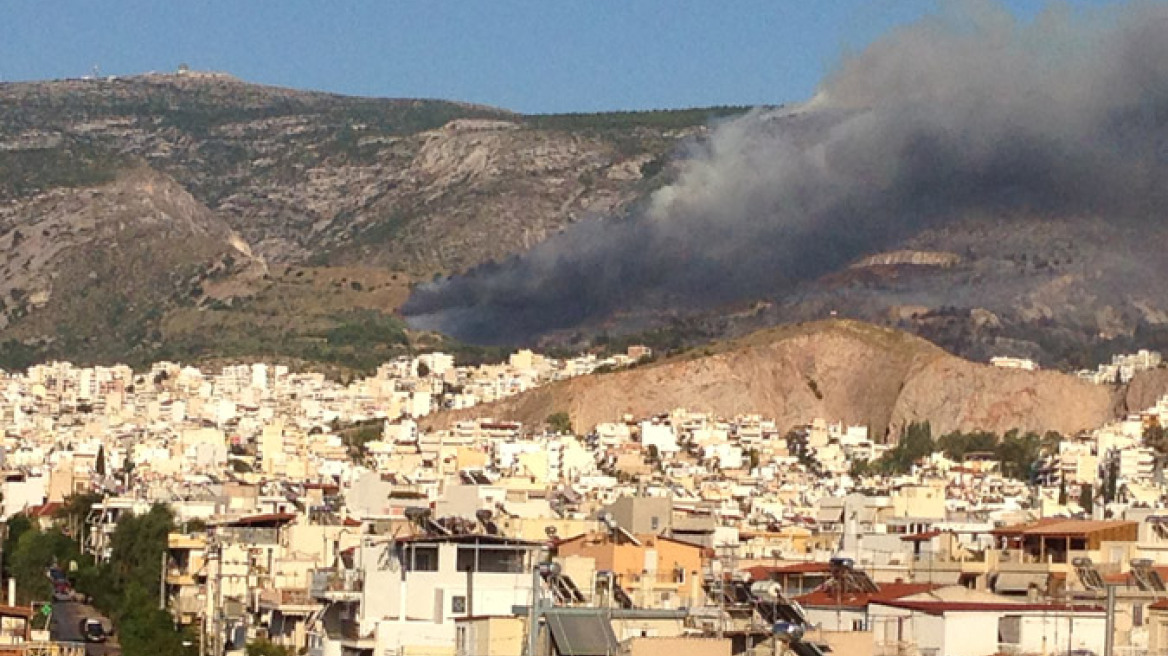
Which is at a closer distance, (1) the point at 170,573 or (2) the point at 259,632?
(2) the point at 259,632

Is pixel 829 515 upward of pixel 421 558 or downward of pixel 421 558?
upward

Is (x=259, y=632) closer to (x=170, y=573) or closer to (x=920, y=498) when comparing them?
(x=170, y=573)

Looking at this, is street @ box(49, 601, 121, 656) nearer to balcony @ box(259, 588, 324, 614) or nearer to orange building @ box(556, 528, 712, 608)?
balcony @ box(259, 588, 324, 614)

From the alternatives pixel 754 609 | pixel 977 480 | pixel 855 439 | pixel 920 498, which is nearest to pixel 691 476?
A: pixel 977 480

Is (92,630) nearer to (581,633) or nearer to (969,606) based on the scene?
(969,606)

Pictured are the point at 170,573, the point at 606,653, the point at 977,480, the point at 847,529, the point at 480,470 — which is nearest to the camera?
the point at 606,653

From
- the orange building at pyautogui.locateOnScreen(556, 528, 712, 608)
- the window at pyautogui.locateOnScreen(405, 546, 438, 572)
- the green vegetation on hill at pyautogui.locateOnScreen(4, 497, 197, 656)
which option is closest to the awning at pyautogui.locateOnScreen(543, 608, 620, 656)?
the window at pyautogui.locateOnScreen(405, 546, 438, 572)

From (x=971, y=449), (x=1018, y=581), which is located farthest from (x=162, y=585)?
(x=971, y=449)

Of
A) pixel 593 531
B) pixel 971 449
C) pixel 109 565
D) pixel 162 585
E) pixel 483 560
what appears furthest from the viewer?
pixel 971 449
